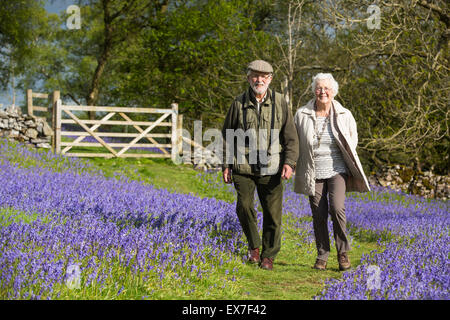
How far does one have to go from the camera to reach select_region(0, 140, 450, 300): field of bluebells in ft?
11.8

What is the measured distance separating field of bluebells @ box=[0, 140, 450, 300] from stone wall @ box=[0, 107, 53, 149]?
27.1 ft

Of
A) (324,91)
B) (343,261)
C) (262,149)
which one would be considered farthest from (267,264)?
(324,91)

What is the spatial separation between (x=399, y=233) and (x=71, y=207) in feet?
15.6

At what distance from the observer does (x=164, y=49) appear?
59.7 ft

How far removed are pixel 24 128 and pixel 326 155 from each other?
12.9 meters

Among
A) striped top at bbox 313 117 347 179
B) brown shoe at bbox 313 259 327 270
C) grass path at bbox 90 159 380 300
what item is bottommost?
grass path at bbox 90 159 380 300

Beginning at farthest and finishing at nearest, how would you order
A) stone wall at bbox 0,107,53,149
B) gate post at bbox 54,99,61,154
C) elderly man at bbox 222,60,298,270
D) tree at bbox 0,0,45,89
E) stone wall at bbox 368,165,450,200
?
1. tree at bbox 0,0,45,89
2. stone wall at bbox 0,107,53,149
3. gate post at bbox 54,99,61,154
4. stone wall at bbox 368,165,450,200
5. elderly man at bbox 222,60,298,270

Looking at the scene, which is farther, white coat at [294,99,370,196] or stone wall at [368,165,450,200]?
stone wall at [368,165,450,200]

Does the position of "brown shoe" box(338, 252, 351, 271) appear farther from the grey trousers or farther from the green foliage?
the green foliage

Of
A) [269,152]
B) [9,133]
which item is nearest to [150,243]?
[269,152]

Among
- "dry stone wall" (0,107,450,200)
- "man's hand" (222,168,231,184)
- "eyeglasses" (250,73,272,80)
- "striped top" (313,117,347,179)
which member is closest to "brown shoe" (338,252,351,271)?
"striped top" (313,117,347,179)

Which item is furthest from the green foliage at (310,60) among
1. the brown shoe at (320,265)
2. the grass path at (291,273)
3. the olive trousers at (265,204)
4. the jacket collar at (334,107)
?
the olive trousers at (265,204)
